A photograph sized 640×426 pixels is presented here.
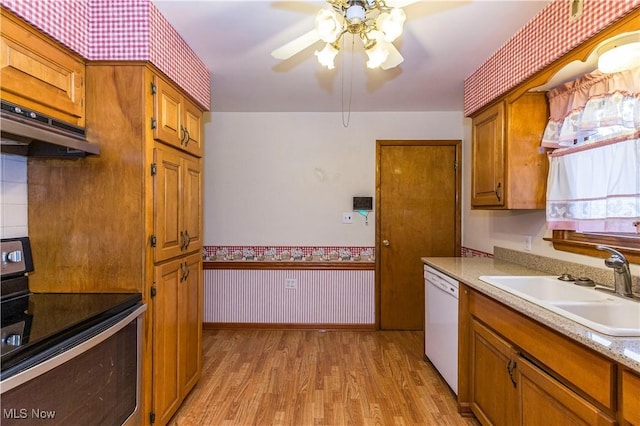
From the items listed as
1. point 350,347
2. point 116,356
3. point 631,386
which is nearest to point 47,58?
point 116,356

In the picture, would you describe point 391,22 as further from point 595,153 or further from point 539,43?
point 595,153

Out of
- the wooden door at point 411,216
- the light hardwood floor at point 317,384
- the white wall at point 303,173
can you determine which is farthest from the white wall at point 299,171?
the light hardwood floor at point 317,384

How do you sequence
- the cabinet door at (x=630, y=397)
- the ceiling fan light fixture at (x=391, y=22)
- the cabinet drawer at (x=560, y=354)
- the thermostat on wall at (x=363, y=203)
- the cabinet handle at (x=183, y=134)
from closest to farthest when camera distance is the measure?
the cabinet door at (x=630, y=397)
the cabinet drawer at (x=560, y=354)
the ceiling fan light fixture at (x=391, y=22)
the cabinet handle at (x=183, y=134)
the thermostat on wall at (x=363, y=203)

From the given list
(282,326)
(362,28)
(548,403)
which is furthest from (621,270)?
(282,326)

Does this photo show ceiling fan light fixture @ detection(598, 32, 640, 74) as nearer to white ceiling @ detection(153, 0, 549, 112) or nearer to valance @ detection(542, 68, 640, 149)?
valance @ detection(542, 68, 640, 149)

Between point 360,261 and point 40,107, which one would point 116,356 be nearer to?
point 40,107

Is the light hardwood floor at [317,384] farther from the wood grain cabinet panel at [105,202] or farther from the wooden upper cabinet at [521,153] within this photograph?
the wooden upper cabinet at [521,153]

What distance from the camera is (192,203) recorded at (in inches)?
87.3

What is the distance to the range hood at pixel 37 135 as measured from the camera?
1.21 meters

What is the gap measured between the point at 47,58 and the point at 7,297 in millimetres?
1039

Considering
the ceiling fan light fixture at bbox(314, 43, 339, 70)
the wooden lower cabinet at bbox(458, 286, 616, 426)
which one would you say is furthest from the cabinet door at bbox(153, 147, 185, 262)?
the wooden lower cabinet at bbox(458, 286, 616, 426)

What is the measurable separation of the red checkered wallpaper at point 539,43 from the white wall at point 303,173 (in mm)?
1239

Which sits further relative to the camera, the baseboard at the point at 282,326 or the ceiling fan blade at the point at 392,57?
the baseboard at the point at 282,326

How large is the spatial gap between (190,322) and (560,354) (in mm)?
1966
